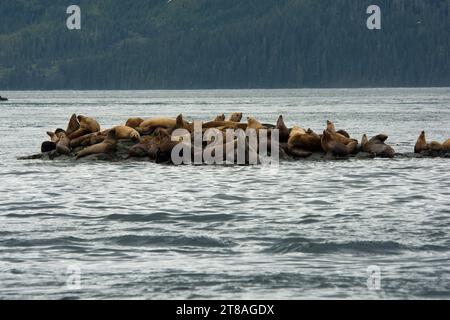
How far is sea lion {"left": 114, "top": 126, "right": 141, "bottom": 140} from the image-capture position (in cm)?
3588

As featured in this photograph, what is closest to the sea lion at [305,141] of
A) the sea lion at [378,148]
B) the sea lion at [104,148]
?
the sea lion at [378,148]

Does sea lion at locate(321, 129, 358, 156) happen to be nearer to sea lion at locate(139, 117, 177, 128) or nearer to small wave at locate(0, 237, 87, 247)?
sea lion at locate(139, 117, 177, 128)

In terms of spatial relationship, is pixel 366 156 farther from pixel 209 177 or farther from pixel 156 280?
pixel 156 280

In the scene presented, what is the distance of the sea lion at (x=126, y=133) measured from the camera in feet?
118

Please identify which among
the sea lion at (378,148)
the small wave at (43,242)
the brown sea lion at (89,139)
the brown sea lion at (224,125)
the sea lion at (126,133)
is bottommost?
the small wave at (43,242)

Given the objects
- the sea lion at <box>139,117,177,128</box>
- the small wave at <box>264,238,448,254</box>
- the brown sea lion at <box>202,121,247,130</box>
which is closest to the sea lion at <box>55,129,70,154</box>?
the sea lion at <box>139,117,177,128</box>

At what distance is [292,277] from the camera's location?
50.9 feet

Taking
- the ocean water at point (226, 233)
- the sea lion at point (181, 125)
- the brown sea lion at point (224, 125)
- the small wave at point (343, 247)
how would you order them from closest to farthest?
the ocean water at point (226, 233), the small wave at point (343, 247), the sea lion at point (181, 125), the brown sea lion at point (224, 125)

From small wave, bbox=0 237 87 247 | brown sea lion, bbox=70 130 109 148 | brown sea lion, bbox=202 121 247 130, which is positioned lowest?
small wave, bbox=0 237 87 247

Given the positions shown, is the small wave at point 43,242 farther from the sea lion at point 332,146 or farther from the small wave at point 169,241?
the sea lion at point 332,146

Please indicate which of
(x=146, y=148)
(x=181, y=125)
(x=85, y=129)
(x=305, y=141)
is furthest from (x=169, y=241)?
(x=85, y=129)

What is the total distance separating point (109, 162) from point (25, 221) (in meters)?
13.8

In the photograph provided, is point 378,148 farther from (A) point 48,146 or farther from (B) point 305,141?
(A) point 48,146

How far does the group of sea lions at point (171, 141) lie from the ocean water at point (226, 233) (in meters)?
2.62
